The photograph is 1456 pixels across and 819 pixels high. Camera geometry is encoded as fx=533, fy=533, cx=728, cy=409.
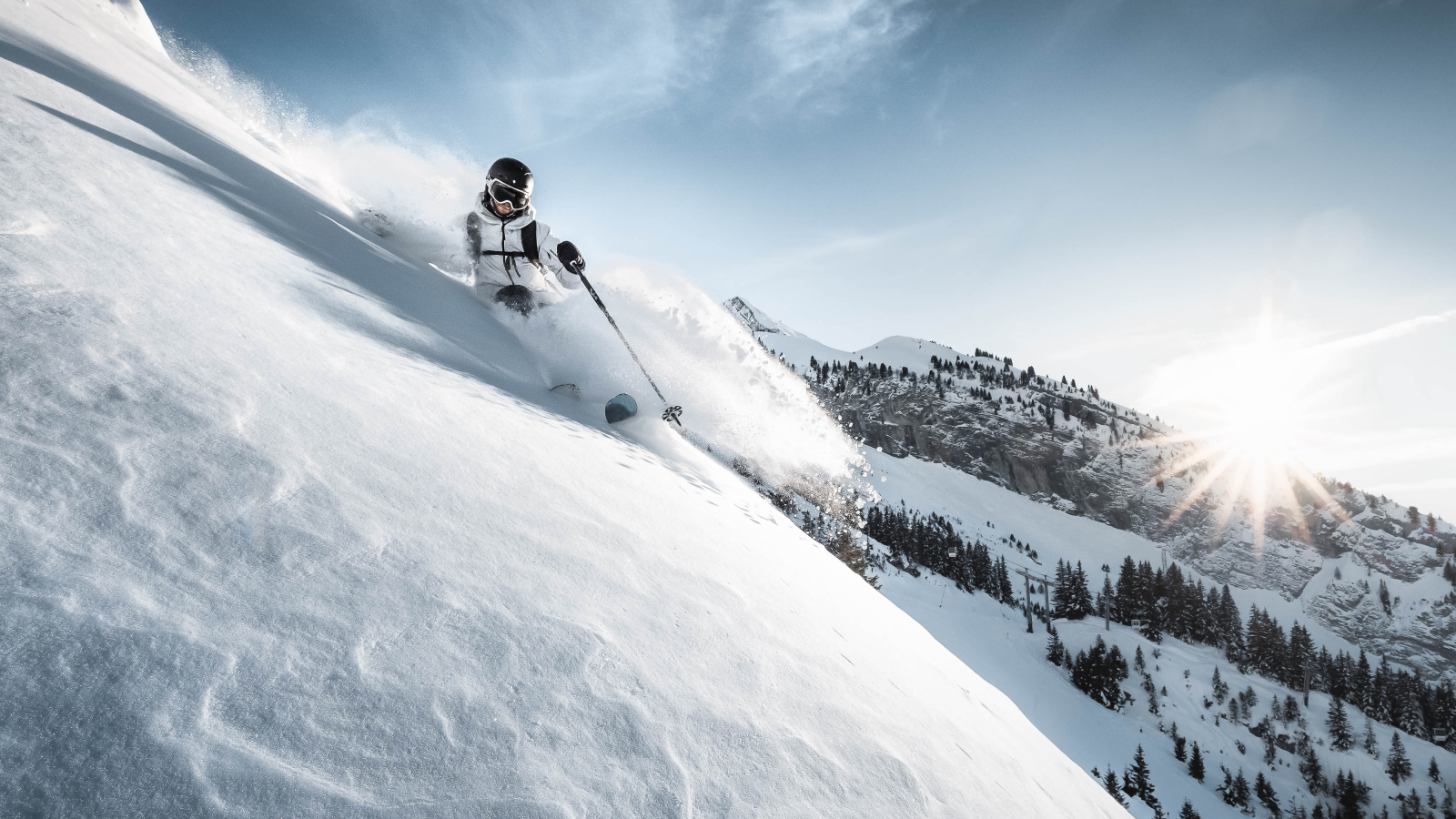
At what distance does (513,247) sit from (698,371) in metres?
3.43

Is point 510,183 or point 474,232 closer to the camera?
point 510,183

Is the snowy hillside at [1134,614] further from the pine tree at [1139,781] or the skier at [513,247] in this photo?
the skier at [513,247]

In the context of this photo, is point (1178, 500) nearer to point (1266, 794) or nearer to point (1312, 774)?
point (1312, 774)

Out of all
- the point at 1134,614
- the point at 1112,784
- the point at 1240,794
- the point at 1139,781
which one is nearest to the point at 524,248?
the point at 1112,784

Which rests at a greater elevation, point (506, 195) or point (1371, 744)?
point (506, 195)

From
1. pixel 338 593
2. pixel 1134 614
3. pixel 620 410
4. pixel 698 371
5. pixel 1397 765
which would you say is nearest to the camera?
pixel 338 593

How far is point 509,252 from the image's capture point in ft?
24.9

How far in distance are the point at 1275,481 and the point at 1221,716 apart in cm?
19853

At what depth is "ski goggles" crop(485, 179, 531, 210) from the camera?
7.22 metres

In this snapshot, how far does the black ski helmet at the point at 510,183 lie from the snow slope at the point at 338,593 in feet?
11.3

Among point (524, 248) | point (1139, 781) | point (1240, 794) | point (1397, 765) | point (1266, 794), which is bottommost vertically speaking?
point (1240, 794)

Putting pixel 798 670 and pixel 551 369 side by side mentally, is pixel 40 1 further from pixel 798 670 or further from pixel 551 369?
pixel 798 670

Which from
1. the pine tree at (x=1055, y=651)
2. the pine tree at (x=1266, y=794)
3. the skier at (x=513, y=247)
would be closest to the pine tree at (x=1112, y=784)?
the pine tree at (x=1055, y=651)

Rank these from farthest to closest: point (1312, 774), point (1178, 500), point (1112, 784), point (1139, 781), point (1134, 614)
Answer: point (1178, 500) → point (1134, 614) → point (1312, 774) → point (1139, 781) → point (1112, 784)
